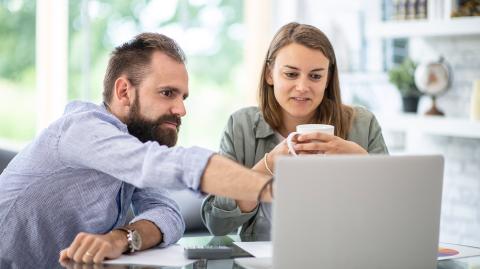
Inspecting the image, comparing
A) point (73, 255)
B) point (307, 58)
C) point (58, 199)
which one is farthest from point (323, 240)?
point (307, 58)

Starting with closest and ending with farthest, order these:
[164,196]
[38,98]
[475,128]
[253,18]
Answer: [164,196]
[475,128]
[38,98]
[253,18]

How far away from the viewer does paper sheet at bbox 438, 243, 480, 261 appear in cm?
187

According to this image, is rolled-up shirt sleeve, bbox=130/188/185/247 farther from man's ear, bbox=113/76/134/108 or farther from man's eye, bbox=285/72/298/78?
man's eye, bbox=285/72/298/78

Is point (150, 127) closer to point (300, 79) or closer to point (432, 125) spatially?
point (300, 79)

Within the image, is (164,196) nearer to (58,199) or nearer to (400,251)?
(58,199)

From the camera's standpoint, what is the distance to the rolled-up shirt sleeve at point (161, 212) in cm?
188

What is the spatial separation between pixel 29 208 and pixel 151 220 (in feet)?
1.02

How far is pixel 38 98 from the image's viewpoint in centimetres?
556

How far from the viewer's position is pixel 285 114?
95.0 inches

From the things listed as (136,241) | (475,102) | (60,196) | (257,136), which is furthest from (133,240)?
(475,102)

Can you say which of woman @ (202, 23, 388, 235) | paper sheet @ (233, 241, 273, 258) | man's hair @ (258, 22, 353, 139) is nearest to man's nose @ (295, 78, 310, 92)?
woman @ (202, 23, 388, 235)

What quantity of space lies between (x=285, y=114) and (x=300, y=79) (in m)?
0.22

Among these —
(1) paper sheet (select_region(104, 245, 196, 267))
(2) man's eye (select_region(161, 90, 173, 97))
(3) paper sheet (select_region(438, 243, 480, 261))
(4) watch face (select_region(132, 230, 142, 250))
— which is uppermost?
(2) man's eye (select_region(161, 90, 173, 97))

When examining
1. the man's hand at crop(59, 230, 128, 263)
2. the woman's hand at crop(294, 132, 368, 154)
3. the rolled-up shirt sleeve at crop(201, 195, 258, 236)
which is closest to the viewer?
the man's hand at crop(59, 230, 128, 263)
